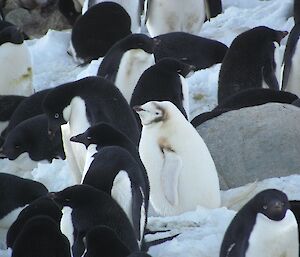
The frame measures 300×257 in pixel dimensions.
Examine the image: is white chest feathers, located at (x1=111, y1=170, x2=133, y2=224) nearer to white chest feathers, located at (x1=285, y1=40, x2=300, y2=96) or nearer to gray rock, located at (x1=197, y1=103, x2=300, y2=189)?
gray rock, located at (x1=197, y1=103, x2=300, y2=189)

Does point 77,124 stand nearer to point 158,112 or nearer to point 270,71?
point 158,112

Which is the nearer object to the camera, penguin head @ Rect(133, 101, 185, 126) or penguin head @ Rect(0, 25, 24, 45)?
penguin head @ Rect(133, 101, 185, 126)

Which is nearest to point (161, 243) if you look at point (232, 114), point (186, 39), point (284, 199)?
point (284, 199)

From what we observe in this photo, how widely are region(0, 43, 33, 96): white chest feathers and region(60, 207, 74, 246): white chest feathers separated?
4.63 metres

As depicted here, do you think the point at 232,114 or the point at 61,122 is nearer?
the point at 61,122

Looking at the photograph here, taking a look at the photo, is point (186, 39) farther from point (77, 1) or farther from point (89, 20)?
point (77, 1)

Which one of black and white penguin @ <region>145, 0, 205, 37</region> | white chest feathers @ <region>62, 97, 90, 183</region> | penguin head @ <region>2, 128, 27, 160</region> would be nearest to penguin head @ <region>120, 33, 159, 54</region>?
penguin head @ <region>2, 128, 27, 160</region>

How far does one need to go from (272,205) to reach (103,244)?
77cm

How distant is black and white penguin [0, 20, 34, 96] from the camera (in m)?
9.45

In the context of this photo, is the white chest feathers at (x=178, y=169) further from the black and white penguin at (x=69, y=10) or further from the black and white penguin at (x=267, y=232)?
the black and white penguin at (x=69, y=10)

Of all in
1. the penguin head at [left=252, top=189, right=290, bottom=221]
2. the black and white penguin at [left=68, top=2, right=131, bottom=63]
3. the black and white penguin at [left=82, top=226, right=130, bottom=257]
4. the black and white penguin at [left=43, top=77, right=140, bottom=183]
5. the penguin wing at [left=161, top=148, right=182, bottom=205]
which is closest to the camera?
the black and white penguin at [left=82, top=226, right=130, bottom=257]

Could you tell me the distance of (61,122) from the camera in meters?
6.46

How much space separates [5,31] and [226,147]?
3383 millimetres

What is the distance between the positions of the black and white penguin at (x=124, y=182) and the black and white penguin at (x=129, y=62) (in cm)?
286
